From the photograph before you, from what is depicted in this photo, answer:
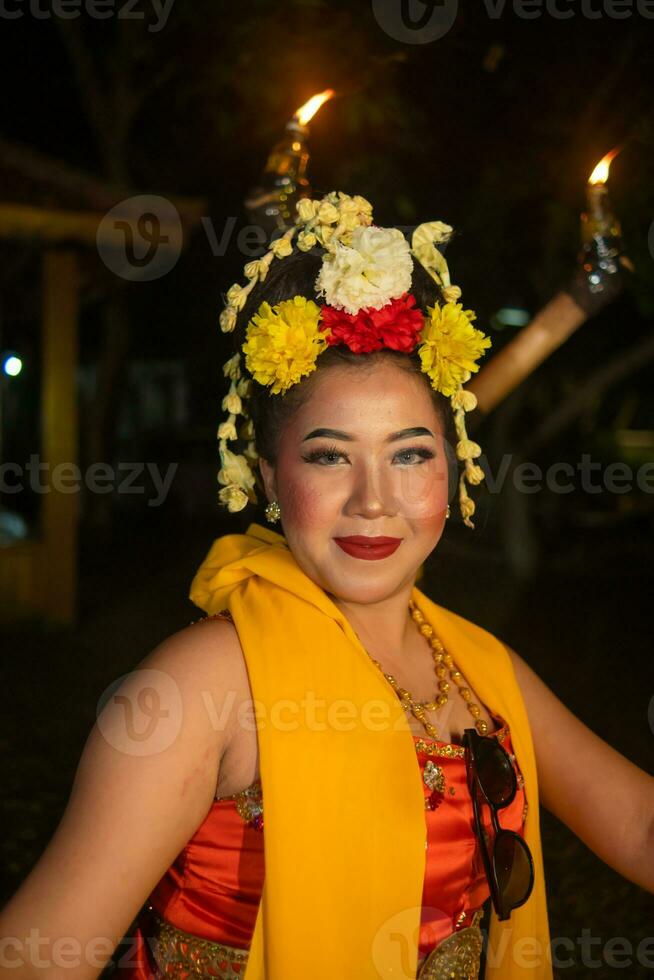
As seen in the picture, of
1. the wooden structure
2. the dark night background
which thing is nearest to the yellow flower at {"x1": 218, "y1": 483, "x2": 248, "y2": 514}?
the dark night background

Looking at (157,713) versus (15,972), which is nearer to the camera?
(15,972)

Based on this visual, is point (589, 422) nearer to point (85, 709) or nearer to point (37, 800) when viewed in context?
point (85, 709)

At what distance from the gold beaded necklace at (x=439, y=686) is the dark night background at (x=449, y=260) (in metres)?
0.14

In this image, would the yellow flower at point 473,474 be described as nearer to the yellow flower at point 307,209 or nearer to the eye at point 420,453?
the eye at point 420,453

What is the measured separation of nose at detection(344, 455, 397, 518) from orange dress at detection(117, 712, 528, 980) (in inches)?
16.4

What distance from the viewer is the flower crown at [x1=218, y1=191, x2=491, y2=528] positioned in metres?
1.80

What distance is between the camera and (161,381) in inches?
938

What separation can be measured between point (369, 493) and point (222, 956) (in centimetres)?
81

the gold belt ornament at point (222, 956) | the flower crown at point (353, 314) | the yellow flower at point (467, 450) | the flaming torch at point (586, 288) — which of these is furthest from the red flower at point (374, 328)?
the gold belt ornament at point (222, 956)

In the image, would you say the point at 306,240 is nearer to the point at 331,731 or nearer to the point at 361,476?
the point at 361,476

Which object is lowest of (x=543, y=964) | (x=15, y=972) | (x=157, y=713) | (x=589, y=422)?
(x=543, y=964)

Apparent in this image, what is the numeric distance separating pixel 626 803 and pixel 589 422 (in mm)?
12780

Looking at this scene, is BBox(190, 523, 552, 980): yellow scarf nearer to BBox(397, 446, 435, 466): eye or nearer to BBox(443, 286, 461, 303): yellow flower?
BBox(397, 446, 435, 466): eye

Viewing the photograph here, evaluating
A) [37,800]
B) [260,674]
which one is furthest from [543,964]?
[37,800]
